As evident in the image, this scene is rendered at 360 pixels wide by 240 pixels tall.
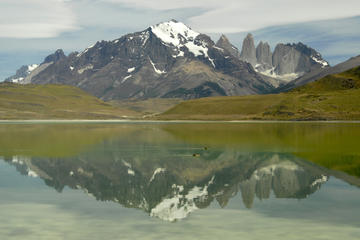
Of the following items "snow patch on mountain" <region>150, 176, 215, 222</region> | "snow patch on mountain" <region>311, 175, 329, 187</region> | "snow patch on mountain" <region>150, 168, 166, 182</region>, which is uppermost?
"snow patch on mountain" <region>150, 168, 166, 182</region>

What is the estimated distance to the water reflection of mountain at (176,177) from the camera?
35.0 meters

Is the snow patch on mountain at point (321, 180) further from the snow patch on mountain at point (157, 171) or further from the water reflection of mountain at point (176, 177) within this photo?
the snow patch on mountain at point (157, 171)

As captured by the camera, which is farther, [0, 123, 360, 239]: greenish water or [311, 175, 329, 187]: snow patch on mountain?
[311, 175, 329, 187]: snow patch on mountain

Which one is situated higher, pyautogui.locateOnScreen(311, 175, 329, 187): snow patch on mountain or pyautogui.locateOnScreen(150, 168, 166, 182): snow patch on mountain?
pyautogui.locateOnScreen(150, 168, 166, 182): snow patch on mountain

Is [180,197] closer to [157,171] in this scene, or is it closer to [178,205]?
[178,205]

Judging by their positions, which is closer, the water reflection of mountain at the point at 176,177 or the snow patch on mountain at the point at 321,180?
the water reflection of mountain at the point at 176,177

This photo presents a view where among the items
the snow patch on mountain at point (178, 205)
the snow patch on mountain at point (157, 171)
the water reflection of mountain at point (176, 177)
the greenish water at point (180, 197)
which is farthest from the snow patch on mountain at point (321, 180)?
the snow patch on mountain at point (157, 171)

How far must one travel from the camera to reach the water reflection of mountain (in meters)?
35.0

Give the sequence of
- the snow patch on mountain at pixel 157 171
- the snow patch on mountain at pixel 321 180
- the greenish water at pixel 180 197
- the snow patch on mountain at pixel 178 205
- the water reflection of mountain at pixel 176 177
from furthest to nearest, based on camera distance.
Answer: the snow patch on mountain at pixel 157 171, the snow patch on mountain at pixel 321 180, the water reflection of mountain at pixel 176 177, the snow patch on mountain at pixel 178 205, the greenish water at pixel 180 197

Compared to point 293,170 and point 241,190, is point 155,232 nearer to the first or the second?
point 241,190

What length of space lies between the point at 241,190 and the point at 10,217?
19.7 m

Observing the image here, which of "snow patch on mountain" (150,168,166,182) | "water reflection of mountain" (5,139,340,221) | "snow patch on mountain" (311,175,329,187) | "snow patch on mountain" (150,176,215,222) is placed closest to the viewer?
"snow patch on mountain" (150,176,215,222)

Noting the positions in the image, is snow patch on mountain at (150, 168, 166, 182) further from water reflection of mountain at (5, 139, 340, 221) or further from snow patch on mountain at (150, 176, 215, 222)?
snow patch on mountain at (150, 176, 215, 222)

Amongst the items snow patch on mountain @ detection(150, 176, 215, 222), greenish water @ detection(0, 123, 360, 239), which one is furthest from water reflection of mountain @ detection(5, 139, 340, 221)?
greenish water @ detection(0, 123, 360, 239)
